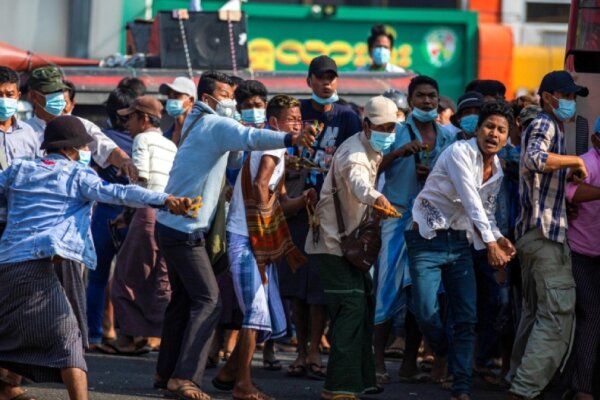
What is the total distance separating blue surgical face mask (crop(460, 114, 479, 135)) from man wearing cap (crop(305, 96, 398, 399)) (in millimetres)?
1292

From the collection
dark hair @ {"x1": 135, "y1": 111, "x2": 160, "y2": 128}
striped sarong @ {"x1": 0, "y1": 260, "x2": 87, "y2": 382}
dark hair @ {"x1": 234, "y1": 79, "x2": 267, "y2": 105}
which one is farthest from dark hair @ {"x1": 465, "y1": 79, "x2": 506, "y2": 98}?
striped sarong @ {"x1": 0, "y1": 260, "x2": 87, "y2": 382}

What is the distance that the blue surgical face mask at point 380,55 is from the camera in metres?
14.9

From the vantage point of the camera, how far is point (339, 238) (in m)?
9.05

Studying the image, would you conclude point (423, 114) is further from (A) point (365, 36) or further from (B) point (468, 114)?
(A) point (365, 36)

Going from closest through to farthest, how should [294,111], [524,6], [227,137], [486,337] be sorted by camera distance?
[227,137] → [294,111] → [486,337] → [524,6]

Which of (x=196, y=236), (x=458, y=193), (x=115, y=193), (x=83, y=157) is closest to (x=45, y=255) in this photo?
(x=115, y=193)

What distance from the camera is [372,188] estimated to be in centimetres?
877

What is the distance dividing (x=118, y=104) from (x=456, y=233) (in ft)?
11.5

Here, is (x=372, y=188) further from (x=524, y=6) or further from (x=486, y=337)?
(x=524, y=6)

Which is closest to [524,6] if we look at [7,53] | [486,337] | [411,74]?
[411,74]

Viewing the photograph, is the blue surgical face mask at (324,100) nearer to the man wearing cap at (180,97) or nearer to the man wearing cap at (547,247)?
the man wearing cap at (180,97)

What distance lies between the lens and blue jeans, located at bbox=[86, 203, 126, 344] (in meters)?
11.6

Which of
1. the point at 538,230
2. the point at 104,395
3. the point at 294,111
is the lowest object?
the point at 104,395

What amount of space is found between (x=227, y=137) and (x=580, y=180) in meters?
2.07
